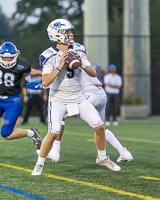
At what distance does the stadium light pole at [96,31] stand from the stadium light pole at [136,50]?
1631mm

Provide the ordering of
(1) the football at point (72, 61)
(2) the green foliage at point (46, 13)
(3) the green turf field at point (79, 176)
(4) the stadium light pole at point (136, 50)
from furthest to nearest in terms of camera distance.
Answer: (2) the green foliage at point (46, 13) < (4) the stadium light pole at point (136, 50) < (1) the football at point (72, 61) < (3) the green turf field at point (79, 176)

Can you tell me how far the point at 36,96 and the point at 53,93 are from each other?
32.7 feet

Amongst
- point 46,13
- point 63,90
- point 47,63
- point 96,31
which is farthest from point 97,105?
point 46,13

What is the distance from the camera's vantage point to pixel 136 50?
77.8ft

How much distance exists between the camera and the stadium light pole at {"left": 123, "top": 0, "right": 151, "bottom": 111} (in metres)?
23.6

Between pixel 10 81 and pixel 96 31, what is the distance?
14661 mm

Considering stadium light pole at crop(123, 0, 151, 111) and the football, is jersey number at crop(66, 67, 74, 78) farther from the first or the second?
stadium light pole at crop(123, 0, 151, 111)

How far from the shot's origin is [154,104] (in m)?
30.6

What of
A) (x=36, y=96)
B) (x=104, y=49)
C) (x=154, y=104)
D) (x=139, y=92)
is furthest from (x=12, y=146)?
(x=154, y=104)

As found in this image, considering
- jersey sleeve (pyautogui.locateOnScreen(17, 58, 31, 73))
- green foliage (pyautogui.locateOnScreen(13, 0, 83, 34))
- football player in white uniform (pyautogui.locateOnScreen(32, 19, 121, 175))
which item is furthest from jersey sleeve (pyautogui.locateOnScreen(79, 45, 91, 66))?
green foliage (pyautogui.locateOnScreen(13, 0, 83, 34))

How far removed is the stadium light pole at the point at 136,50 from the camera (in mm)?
23625

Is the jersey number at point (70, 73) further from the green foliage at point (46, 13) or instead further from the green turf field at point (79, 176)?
the green foliage at point (46, 13)

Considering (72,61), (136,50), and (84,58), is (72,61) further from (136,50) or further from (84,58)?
(136,50)

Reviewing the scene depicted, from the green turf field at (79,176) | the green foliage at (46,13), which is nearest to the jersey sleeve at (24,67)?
the green turf field at (79,176)
